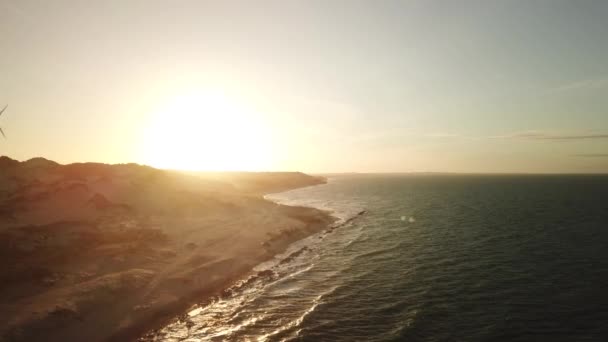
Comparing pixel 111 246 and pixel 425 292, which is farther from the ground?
pixel 111 246

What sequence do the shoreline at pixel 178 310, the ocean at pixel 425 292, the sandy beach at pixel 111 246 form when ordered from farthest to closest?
1. the sandy beach at pixel 111 246
2. the shoreline at pixel 178 310
3. the ocean at pixel 425 292

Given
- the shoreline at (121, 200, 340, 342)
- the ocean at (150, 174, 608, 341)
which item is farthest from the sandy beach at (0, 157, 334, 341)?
the ocean at (150, 174, 608, 341)

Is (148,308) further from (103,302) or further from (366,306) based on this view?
(366,306)

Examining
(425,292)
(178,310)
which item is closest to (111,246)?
(178,310)

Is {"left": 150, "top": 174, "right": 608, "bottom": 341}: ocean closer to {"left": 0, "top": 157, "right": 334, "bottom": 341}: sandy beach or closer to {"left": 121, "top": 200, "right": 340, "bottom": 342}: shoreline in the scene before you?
{"left": 121, "top": 200, "right": 340, "bottom": 342}: shoreline

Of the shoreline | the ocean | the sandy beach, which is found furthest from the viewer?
the sandy beach

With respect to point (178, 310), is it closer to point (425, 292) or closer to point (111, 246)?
point (111, 246)

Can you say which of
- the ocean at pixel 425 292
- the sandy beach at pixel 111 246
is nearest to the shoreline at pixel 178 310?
the sandy beach at pixel 111 246

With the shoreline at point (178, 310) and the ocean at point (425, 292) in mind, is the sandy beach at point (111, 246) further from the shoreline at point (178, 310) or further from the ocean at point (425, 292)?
the ocean at point (425, 292)

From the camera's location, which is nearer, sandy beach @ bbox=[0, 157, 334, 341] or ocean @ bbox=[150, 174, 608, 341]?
ocean @ bbox=[150, 174, 608, 341]
